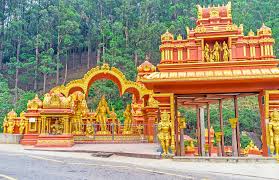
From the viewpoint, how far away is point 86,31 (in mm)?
56250

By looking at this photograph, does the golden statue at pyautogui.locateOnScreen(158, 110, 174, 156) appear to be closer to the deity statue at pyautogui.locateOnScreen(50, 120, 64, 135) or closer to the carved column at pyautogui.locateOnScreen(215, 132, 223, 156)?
the carved column at pyautogui.locateOnScreen(215, 132, 223, 156)

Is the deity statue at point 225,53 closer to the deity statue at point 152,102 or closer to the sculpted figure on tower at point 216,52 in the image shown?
the sculpted figure on tower at point 216,52

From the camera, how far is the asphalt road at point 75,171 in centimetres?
814

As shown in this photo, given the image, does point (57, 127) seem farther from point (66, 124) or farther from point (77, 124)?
point (77, 124)

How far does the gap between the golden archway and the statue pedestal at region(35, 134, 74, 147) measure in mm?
2869

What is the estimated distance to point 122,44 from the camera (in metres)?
47.0

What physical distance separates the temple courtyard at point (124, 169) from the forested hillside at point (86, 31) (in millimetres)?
27082

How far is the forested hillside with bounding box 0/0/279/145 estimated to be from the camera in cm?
4375

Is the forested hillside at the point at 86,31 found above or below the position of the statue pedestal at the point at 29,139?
above

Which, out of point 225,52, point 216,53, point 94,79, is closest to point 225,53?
point 225,52

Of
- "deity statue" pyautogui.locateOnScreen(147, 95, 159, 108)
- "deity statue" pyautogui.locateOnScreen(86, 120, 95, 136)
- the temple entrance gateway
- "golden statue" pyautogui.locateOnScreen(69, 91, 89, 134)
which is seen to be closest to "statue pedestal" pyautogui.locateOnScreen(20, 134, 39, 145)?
the temple entrance gateway

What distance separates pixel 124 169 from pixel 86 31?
49.4 metres

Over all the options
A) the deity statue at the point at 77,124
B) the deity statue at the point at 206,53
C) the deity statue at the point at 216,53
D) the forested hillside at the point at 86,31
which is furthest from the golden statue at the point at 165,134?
the forested hillside at the point at 86,31

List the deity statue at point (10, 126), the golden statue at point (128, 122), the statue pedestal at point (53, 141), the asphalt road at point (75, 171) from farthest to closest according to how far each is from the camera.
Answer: the golden statue at point (128, 122)
the deity statue at point (10, 126)
the statue pedestal at point (53, 141)
the asphalt road at point (75, 171)
